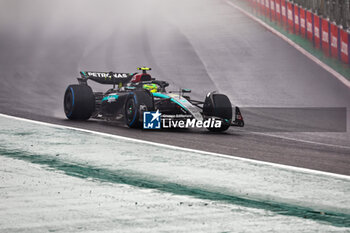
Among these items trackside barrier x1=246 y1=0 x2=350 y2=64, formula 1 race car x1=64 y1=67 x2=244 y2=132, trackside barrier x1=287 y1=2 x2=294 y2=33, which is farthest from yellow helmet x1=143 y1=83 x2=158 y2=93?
trackside barrier x1=287 y1=2 x2=294 y2=33

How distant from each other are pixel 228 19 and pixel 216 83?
38.9 feet

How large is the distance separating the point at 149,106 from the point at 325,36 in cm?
1159

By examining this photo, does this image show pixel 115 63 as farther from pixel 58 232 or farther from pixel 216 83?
pixel 58 232

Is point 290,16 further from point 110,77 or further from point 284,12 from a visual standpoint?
point 110,77

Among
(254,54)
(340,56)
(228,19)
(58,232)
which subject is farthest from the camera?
(228,19)

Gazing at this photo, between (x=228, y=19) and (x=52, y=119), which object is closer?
(x=52, y=119)

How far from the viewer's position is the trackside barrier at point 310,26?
20.4 meters

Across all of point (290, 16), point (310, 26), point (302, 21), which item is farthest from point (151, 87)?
point (290, 16)

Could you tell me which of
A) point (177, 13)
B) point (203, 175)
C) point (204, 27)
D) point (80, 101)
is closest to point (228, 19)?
point (204, 27)

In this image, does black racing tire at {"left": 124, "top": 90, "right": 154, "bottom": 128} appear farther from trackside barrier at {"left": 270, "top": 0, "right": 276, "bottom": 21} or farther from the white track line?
trackside barrier at {"left": 270, "top": 0, "right": 276, "bottom": 21}

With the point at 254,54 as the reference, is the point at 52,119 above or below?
below

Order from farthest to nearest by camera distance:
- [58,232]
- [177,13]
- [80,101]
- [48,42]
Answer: [177,13], [48,42], [80,101], [58,232]

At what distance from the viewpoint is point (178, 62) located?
23.7 meters

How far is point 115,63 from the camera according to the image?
23.9 meters
